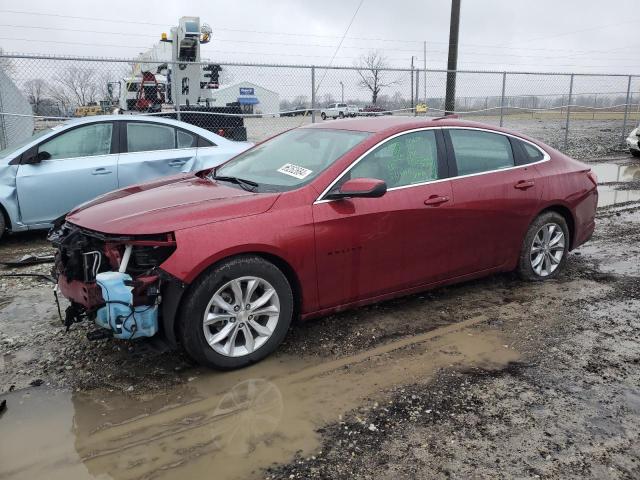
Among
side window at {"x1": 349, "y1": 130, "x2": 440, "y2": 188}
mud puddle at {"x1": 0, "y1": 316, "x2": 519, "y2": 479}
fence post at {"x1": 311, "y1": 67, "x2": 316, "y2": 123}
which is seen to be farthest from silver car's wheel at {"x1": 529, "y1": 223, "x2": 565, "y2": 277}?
fence post at {"x1": 311, "y1": 67, "x2": 316, "y2": 123}

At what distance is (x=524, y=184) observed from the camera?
502 centimetres

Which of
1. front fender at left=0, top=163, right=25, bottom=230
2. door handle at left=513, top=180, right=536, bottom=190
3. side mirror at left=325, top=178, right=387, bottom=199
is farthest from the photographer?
front fender at left=0, top=163, right=25, bottom=230

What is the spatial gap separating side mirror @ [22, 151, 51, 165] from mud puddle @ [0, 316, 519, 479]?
396 cm

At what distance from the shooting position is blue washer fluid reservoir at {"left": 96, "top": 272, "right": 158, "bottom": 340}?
3.32m

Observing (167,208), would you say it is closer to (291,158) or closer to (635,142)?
(291,158)

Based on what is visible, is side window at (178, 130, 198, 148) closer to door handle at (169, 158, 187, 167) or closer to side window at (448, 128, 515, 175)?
door handle at (169, 158, 187, 167)

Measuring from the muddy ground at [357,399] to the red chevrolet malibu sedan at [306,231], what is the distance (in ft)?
1.04

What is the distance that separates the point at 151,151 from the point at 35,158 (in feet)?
4.45

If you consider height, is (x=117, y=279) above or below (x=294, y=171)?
below

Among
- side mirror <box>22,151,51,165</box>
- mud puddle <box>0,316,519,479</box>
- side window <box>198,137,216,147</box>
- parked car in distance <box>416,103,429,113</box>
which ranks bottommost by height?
mud puddle <box>0,316,519,479</box>

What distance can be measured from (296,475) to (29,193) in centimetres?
537

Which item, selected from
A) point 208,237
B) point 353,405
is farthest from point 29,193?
point 353,405

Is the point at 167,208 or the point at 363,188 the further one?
the point at 363,188

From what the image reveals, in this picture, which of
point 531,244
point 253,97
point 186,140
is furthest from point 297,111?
point 531,244
